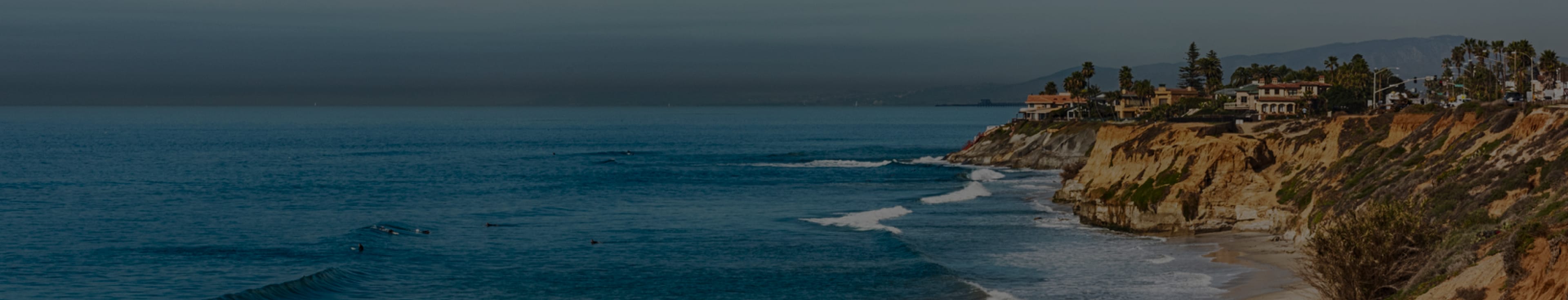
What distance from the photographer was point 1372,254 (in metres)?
28.1

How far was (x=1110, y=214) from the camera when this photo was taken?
5569 cm

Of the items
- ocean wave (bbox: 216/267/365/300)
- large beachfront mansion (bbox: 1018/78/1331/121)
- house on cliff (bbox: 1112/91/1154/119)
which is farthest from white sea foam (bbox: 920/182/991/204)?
house on cliff (bbox: 1112/91/1154/119)

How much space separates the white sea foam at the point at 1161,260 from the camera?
145 ft

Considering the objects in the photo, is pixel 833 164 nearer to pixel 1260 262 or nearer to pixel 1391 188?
pixel 1391 188

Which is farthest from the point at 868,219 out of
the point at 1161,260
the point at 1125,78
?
the point at 1125,78

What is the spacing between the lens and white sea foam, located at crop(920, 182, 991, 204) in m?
72.6

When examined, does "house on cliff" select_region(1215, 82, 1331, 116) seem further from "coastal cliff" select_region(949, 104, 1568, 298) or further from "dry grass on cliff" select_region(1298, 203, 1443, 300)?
"dry grass on cliff" select_region(1298, 203, 1443, 300)

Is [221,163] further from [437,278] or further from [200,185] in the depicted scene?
[437,278]

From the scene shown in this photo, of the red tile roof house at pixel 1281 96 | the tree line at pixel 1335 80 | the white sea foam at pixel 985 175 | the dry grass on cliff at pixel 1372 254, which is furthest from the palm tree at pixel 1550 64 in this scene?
the dry grass on cliff at pixel 1372 254

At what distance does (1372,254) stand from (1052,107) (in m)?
132

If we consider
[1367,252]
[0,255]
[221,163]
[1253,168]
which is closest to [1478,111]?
[1253,168]

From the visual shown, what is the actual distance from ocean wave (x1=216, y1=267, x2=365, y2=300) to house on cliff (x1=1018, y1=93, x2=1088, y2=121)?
10460cm

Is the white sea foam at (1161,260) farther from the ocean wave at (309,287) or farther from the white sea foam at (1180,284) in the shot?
the ocean wave at (309,287)

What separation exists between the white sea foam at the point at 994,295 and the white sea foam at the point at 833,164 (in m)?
72.3
